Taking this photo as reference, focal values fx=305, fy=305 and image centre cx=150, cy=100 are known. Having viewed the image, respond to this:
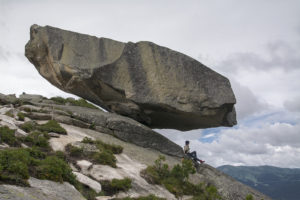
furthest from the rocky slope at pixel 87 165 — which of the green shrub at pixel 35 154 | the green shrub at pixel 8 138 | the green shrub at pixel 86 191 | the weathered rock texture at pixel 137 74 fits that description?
the weathered rock texture at pixel 137 74

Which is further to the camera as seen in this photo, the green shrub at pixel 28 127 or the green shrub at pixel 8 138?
the green shrub at pixel 28 127

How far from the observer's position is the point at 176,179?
16438 mm

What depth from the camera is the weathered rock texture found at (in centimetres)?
2356

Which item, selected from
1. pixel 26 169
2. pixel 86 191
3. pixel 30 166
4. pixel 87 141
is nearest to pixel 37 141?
pixel 87 141

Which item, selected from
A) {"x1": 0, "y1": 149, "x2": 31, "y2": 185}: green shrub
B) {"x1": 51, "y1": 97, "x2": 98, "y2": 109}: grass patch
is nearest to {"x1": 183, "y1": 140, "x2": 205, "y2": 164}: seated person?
{"x1": 51, "y1": 97, "x2": 98, "y2": 109}: grass patch

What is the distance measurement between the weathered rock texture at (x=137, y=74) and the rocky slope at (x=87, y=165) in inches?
96.5

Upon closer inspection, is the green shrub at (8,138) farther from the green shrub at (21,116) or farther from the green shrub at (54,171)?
the green shrub at (21,116)

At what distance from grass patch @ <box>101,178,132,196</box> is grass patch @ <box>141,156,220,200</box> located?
2.33 meters

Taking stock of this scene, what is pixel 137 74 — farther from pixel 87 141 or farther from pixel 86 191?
pixel 86 191

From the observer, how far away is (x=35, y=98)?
27516 mm

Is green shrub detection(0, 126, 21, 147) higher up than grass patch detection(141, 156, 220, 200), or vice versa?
green shrub detection(0, 126, 21, 147)

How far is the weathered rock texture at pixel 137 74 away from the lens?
2356 cm

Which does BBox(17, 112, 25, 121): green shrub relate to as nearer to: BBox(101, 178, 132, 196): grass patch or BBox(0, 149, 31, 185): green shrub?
BBox(0, 149, 31, 185): green shrub

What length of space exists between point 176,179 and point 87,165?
16.5 ft
